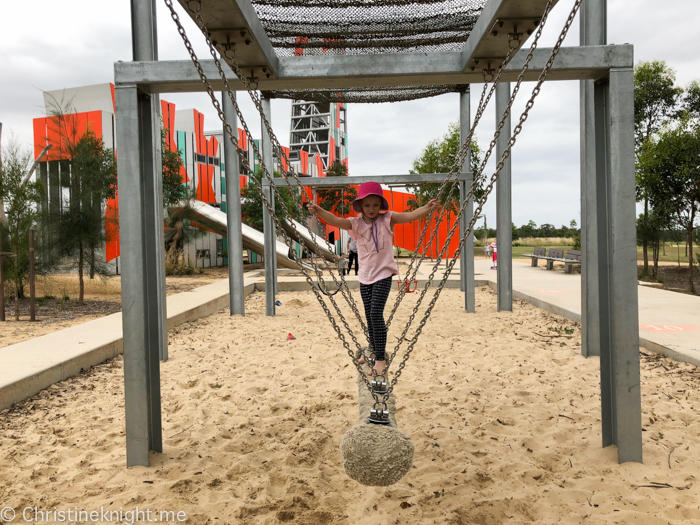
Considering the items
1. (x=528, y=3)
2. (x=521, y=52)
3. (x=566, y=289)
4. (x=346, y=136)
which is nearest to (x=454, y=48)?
(x=521, y=52)

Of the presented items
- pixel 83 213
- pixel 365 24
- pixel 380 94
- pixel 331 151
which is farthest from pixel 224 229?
pixel 331 151

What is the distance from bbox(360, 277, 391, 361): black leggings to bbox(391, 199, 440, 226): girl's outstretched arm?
0.48 metres

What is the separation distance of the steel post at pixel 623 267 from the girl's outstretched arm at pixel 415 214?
101 centimetres

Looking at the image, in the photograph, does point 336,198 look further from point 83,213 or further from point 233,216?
point 233,216

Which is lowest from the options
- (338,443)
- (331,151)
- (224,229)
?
(338,443)

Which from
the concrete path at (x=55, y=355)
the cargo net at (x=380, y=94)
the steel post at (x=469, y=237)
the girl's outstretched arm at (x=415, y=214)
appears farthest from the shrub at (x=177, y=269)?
the girl's outstretched arm at (x=415, y=214)

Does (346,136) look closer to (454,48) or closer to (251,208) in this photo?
(251,208)

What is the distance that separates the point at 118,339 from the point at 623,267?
498cm

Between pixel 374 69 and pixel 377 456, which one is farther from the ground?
pixel 374 69

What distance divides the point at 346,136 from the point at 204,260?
92.5ft

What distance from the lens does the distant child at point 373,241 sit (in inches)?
141

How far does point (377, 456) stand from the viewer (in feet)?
5.87

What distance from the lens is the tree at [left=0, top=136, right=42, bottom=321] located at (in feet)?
27.4

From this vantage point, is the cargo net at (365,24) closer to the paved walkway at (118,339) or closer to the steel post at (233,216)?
the steel post at (233,216)
